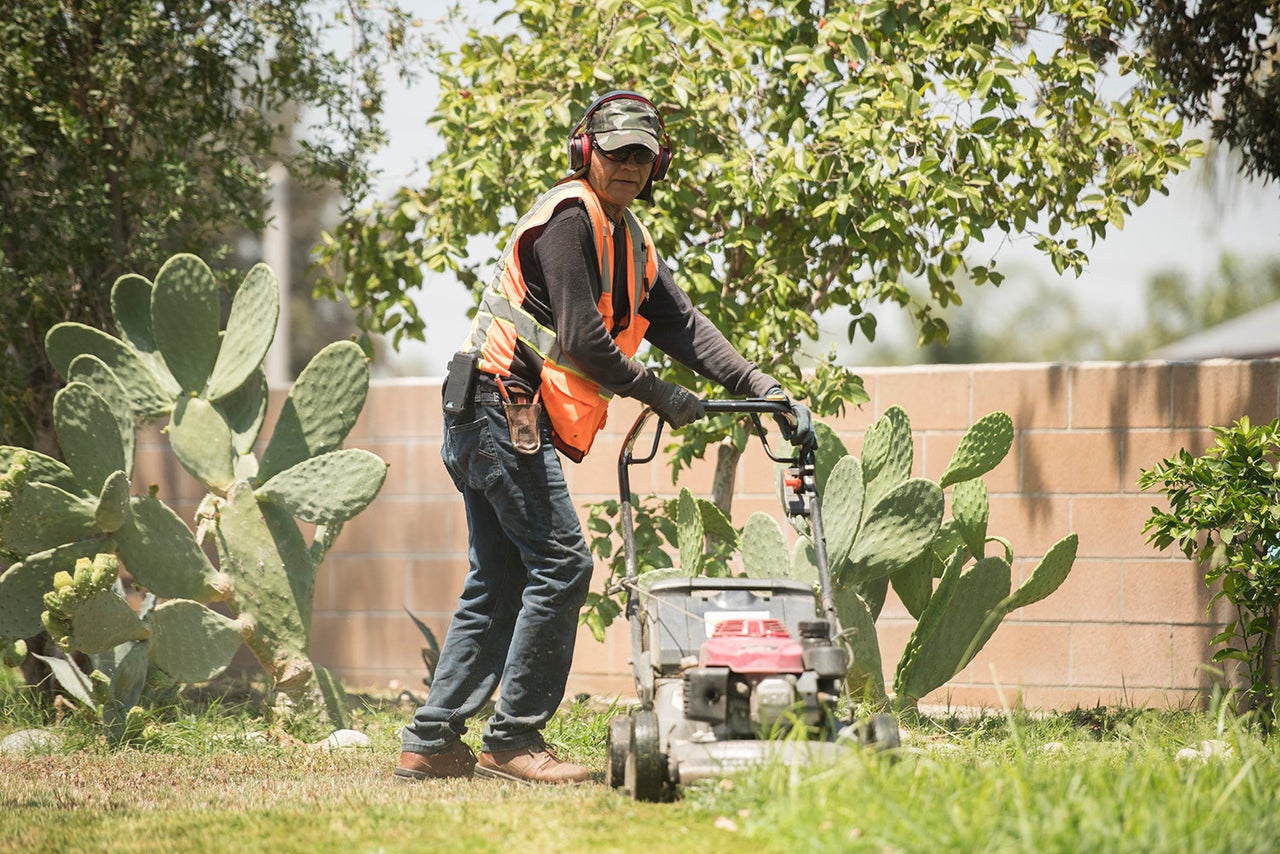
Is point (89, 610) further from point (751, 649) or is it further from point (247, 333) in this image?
point (751, 649)

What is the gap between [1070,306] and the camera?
52125mm

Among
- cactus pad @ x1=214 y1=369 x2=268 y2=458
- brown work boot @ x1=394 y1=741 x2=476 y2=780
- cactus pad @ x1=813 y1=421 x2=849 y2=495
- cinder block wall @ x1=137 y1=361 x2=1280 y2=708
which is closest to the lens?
brown work boot @ x1=394 y1=741 x2=476 y2=780

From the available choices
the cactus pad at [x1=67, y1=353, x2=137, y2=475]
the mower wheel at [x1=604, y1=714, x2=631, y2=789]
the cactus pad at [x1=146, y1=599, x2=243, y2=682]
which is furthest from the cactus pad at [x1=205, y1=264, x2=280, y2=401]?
the mower wheel at [x1=604, y1=714, x2=631, y2=789]

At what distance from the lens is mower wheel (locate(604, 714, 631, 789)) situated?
11.2ft

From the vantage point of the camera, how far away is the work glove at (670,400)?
138 inches

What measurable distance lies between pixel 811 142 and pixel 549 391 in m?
2.05

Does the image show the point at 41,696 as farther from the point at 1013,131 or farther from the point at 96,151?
the point at 1013,131

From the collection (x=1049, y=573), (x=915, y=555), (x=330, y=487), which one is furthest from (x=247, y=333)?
(x=1049, y=573)

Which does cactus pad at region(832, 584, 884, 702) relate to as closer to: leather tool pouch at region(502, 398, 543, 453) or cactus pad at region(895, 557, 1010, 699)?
cactus pad at region(895, 557, 1010, 699)

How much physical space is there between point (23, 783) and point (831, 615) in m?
2.51

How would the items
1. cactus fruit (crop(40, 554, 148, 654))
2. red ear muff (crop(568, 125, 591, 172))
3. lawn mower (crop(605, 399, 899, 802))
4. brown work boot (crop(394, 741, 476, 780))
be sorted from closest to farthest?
lawn mower (crop(605, 399, 899, 802))
red ear muff (crop(568, 125, 591, 172))
brown work boot (crop(394, 741, 476, 780))
cactus fruit (crop(40, 554, 148, 654))

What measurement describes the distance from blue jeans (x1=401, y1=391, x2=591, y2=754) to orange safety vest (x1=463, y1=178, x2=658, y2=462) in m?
0.08

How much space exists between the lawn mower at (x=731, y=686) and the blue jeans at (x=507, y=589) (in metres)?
0.29

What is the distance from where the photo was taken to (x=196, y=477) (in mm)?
5047
